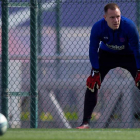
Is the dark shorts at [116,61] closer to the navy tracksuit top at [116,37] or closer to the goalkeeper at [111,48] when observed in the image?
the goalkeeper at [111,48]

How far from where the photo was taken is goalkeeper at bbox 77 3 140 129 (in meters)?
6.34

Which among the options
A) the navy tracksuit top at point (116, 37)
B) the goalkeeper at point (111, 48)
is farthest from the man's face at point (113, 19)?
the navy tracksuit top at point (116, 37)

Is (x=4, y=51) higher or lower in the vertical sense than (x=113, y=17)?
lower

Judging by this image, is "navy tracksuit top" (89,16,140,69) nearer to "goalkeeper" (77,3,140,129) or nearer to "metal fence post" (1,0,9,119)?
"goalkeeper" (77,3,140,129)

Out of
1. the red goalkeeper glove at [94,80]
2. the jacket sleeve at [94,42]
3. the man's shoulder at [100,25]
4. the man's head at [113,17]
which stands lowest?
the red goalkeeper glove at [94,80]

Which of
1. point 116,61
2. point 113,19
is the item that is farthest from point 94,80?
point 113,19

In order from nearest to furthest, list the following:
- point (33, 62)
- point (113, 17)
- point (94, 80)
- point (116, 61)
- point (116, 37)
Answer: point (113, 17)
point (116, 37)
point (94, 80)
point (116, 61)
point (33, 62)

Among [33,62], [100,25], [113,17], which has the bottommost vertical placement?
[33,62]

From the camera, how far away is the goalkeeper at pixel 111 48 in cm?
634

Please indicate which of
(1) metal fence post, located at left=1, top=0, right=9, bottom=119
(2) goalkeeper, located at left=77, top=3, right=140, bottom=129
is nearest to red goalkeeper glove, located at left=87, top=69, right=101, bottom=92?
(2) goalkeeper, located at left=77, top=3, right=140, bottom=129

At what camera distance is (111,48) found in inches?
257

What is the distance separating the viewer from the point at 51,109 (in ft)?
30.5

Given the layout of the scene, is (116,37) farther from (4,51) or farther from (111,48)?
(4,51)

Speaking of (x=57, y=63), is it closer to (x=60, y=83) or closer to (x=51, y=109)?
(x=60, y=83)
